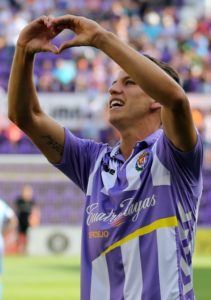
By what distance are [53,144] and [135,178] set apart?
0.54 meters

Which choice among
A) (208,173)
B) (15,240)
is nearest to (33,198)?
(15,240)

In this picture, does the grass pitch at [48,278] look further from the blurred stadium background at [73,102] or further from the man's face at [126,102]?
the man's face at [126,102]

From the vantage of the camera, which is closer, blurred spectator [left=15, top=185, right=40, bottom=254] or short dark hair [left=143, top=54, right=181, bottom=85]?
short dark hair [left=143, top=54, right=181, bottom=85]

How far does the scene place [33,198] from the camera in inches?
875

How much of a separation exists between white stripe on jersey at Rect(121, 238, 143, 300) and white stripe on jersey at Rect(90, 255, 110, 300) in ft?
0.34

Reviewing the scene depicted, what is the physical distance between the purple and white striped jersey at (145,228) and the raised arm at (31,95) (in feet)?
1.24

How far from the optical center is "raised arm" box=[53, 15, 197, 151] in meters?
3.83

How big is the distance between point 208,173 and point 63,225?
352cm

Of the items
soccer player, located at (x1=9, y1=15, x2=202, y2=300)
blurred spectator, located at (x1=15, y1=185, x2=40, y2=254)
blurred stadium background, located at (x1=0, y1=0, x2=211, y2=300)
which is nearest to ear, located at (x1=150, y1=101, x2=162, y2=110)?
soccer player, located at (x1=9, y1=15, x2=202, y2=300)

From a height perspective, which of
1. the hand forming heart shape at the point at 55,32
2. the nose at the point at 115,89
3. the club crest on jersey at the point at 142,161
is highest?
the hand forming heart shape at the point at 55,32

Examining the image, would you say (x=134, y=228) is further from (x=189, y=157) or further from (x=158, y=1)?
(x=158, y=1)

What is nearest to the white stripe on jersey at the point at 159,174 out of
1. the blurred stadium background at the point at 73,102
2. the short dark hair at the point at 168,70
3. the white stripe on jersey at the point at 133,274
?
the white stripe on jersey at the point at 133,274

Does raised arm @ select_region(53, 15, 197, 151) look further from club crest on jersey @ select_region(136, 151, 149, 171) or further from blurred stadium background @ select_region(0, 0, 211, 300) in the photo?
blurred stadium background @ select_region(0, 0, 211, 300)

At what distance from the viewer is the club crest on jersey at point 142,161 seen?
415 cm
